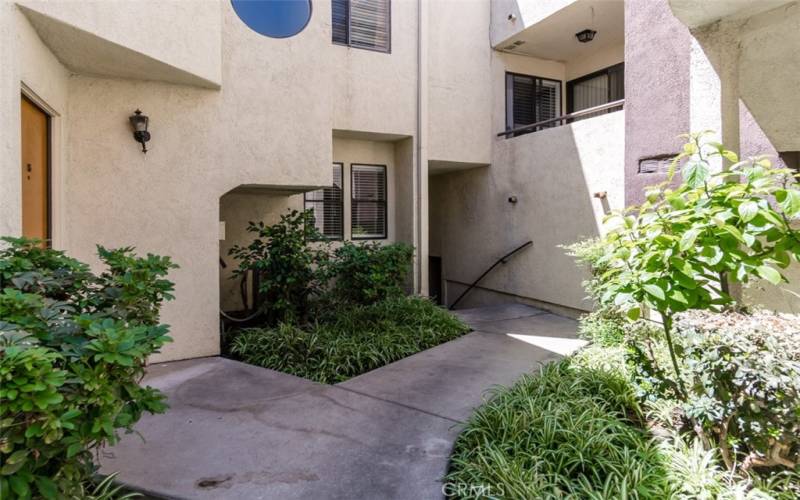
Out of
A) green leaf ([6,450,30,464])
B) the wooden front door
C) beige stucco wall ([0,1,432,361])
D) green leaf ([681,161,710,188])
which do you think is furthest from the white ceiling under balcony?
green leaf ([6,450,30,464])

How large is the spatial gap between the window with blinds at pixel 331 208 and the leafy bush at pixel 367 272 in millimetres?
1684

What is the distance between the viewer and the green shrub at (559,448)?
3031 millimetres

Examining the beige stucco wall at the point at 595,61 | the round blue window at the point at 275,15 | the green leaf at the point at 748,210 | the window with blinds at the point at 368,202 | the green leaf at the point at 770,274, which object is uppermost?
the beige stucco wall at the point at 595,61

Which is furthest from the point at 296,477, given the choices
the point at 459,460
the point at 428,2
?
the point at 428,2

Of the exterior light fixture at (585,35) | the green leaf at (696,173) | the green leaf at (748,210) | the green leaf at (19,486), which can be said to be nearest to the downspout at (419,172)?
the exterior light fixture at (585,35)

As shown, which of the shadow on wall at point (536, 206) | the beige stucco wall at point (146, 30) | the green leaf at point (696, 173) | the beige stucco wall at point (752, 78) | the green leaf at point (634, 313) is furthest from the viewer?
the shadow on wall at point (536, 206)

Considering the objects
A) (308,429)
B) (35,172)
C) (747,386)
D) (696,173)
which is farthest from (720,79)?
(35,172)

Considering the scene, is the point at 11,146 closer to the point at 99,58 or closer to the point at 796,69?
the point at 99,58

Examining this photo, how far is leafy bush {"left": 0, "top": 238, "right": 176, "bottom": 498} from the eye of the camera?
195 centimetres

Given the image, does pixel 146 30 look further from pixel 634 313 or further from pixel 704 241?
pixel 704 241

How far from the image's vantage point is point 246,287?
26.5 feet

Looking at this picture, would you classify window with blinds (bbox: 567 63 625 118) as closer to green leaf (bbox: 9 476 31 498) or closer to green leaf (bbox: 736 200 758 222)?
green leaf (bbox: 736 200 758 222)

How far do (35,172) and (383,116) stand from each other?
5.34 m

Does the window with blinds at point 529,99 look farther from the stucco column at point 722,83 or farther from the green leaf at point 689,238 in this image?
the green leaf at point 689,238
